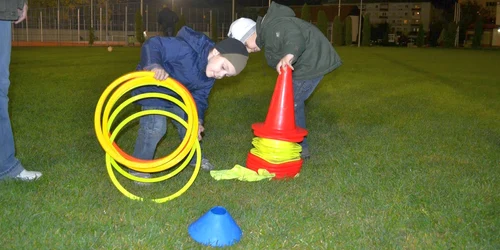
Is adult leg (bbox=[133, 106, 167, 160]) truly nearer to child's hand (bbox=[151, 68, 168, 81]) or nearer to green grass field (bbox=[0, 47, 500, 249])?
green grass field (bbox=[0, 47, 500, 249])

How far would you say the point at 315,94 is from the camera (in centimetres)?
977

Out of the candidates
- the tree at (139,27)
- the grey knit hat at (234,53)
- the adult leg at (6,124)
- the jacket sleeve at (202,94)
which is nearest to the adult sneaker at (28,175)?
the adult leg at (6,124)

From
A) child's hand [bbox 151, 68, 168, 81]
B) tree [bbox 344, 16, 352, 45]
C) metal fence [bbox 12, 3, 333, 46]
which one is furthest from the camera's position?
tree [bbox 344, 16, 352, 45]

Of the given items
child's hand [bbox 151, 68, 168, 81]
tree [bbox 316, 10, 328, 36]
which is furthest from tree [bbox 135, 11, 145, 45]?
child's hand [bbox 151, 68, 168, 81]

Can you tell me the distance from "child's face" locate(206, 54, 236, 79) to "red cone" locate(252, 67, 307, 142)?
0.77 metres

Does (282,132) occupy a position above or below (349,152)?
above

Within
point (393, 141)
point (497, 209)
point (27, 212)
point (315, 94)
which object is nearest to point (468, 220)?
point (497, 209)

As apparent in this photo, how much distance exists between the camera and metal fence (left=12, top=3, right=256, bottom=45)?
3853 centimetres

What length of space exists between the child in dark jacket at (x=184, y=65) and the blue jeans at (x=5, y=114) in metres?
0.93

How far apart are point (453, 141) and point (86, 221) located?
14.3ft

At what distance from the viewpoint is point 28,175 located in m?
4.02

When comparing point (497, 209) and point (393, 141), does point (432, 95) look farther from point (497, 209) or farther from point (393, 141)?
point (497, 209)

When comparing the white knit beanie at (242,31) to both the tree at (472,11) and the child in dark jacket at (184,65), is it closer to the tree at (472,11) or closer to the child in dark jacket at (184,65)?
the child in dark jacket at (184,65)

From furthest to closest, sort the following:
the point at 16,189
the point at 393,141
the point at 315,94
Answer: the point at 315,94
the point at 393,141
the point at 16,189
